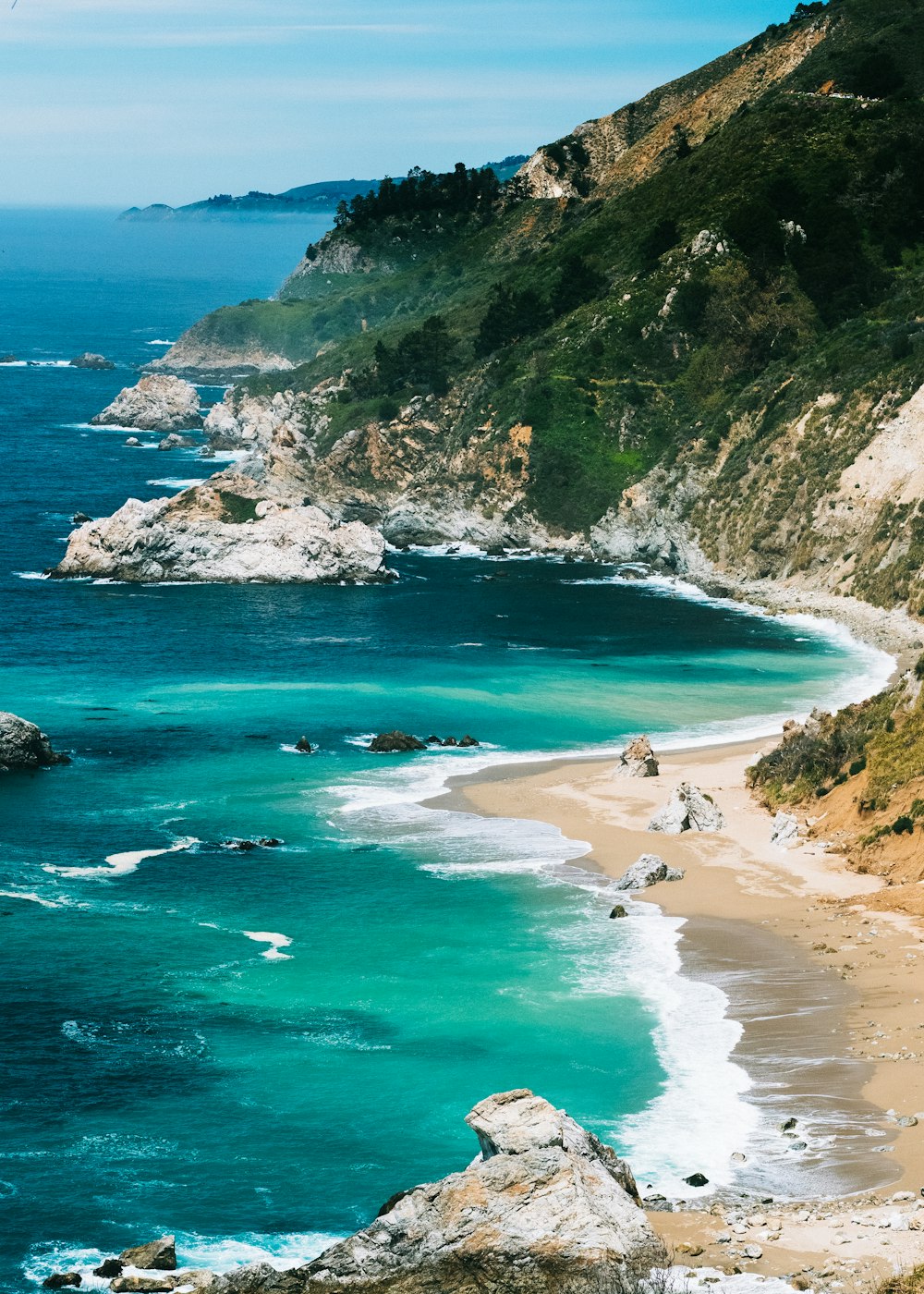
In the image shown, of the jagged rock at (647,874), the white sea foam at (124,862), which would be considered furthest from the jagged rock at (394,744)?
the jagged rock at (647,874)

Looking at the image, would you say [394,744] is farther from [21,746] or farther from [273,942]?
[273,942]

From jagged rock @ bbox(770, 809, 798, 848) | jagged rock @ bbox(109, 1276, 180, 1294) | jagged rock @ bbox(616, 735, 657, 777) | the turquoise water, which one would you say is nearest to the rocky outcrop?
jagged rock @ bbox(109, 1276, 180, 1294)

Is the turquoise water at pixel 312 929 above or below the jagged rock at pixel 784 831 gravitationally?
below

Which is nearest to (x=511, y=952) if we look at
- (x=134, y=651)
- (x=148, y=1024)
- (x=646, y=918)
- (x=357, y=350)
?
(x=646, y=918)

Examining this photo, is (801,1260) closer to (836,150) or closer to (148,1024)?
(148,1024)

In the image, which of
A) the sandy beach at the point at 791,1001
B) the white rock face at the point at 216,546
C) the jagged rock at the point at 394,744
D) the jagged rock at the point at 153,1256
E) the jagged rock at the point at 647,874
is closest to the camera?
the sandy beach at the point at 791,1001

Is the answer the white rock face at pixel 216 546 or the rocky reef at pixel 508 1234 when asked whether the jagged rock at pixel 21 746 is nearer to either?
the white rock face at pixel 216 546
